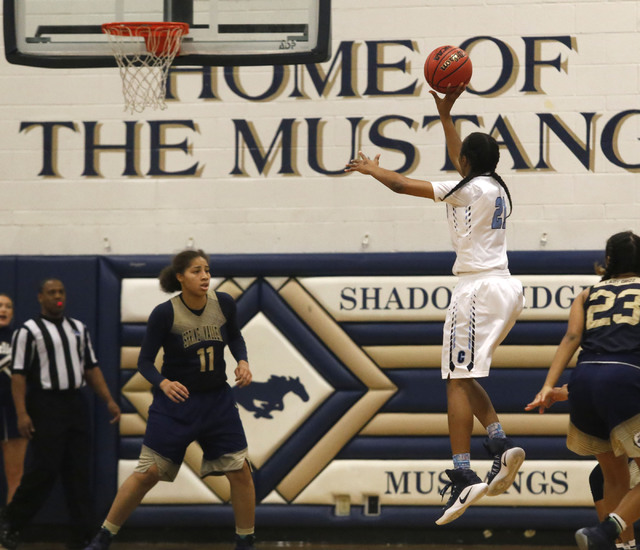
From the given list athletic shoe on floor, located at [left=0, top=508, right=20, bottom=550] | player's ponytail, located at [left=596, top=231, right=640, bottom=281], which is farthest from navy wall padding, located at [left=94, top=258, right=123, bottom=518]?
player's ponytail, located at [left=596, top=231, right=640, bottom=281]

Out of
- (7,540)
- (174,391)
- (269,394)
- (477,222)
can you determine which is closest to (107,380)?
(269,394)

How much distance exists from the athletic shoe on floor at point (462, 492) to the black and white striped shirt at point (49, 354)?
314cm

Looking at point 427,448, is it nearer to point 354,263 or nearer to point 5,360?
point 354,263

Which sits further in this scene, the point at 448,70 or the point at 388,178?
the point at 448,70

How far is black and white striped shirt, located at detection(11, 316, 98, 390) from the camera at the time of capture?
745 centimetres

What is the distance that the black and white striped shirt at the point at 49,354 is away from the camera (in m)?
7.45

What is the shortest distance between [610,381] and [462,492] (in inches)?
36.1

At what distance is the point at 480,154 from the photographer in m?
5.44

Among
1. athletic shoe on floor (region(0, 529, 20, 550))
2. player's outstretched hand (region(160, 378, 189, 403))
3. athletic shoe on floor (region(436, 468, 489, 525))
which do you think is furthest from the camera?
athletic shoe on floor (region(0, 529, 20, 550))

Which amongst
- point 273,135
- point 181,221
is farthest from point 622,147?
point 181,221

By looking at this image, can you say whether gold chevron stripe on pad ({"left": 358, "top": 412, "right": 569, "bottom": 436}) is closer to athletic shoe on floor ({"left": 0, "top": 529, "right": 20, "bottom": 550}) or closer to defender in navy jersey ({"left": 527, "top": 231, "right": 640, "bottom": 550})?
defender in navy jersey ({"left": 527, "top": 231, "right": 640, "bottom": 550})

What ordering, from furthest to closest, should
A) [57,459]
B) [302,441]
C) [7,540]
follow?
Result: [302,441], [57,459], [7,540]

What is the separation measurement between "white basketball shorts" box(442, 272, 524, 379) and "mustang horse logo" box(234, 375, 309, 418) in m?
→ 2.45

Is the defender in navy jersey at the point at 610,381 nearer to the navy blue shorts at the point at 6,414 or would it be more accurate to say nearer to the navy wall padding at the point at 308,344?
the navy wall padding at the point at 308,344
